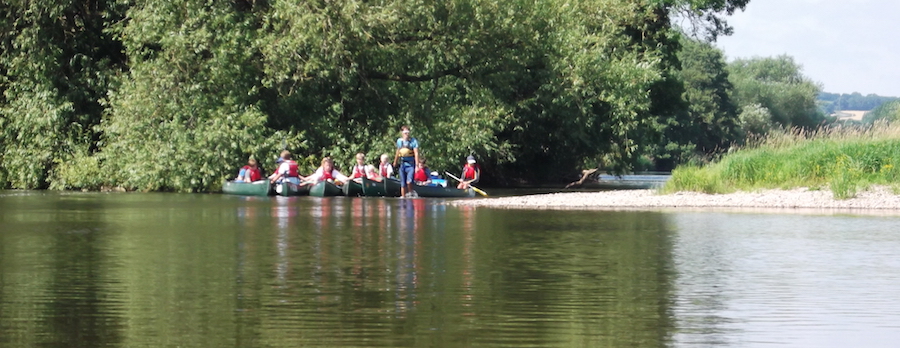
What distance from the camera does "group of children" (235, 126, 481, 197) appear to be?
107 feet

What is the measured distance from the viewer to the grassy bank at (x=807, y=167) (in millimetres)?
27125

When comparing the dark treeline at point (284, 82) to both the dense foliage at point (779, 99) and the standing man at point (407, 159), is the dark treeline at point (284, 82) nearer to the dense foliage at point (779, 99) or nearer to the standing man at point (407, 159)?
the standing man at point (407, 159)

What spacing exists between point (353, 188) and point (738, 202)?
37.0ft

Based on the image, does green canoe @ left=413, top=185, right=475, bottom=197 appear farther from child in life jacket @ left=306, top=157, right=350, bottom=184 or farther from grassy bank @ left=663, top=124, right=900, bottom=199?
grassy bank @ left=663, top=124, right=900, bottom=199

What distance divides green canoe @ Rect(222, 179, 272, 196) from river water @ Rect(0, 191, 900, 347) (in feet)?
44.4

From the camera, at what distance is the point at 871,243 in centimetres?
1505

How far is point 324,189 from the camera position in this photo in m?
33.1

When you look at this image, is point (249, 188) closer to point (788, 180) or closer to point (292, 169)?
point (292, 169)

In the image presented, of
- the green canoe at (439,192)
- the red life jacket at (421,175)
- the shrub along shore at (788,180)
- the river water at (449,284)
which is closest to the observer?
the river water at (449,284)

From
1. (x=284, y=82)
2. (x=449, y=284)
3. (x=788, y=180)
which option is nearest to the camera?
(x=449, y=284)

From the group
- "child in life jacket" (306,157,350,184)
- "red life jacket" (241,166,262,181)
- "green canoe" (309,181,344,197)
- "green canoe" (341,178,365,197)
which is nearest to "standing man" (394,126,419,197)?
"green canoe" (341,178,365,197)

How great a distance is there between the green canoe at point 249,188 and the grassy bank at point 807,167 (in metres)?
10.2

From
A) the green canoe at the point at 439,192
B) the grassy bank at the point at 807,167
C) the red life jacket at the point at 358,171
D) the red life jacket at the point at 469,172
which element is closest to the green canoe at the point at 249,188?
the red life jacket at the point at 358,171

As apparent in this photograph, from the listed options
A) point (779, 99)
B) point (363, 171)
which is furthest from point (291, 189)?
point (779, 99)
